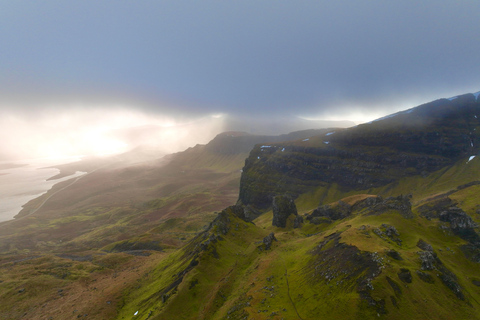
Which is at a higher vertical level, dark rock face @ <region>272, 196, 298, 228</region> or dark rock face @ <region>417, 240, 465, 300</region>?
dark rock face @ <region>417, 240, 465, 300</region>

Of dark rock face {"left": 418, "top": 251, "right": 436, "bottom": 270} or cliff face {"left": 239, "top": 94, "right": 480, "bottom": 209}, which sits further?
cliff face {"left": 239, "top": 94, "right": 480, "bottom": 209}

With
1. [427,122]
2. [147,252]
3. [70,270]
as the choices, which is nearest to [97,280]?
[70,270]

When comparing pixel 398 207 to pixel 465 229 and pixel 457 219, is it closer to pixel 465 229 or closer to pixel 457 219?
pixel 457 219

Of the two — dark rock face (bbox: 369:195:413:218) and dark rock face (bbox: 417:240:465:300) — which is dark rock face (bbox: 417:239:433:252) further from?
dark rock face (bbox: 369:195:413:218)

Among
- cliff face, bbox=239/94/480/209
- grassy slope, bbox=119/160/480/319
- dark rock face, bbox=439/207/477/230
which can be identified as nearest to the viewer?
grassy slope, bbox=119/160/480/319

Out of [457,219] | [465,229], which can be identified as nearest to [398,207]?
[457,219]

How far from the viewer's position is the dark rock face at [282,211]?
3947 inches

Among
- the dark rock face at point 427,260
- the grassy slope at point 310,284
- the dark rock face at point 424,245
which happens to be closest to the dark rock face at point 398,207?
the grassy slope at point 310,284

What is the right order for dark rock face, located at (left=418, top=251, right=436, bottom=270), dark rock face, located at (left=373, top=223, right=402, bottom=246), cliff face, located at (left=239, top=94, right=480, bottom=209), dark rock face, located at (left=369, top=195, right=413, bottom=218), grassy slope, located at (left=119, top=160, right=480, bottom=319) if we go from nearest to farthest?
1. grassy slope, located at (left=119, top=160, right=480, bottom=319)
2. dark rock face, located at (left=418, top=251, right=436, bottom=270)
3. dark rock face, located at (left=373, top=223, right=402, bottom=246)
4. dark rock face, located at (left=369, top=195, right=413, bottom=218)
5. cliff face, located at (left=239, top=94, right=480, bottom=209)

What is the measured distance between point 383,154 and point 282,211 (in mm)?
122090

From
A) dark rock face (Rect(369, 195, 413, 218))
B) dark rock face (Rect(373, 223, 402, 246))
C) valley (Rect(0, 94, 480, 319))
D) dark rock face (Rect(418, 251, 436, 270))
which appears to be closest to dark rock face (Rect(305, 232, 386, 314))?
valley (Rect(0, 94, 480, 319))

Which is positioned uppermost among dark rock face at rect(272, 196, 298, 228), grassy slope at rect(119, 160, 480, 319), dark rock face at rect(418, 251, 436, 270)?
dark rock face at rect(418, 251, 436, 270)

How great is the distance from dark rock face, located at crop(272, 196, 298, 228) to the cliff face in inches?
3056

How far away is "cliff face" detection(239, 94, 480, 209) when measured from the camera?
556ft
